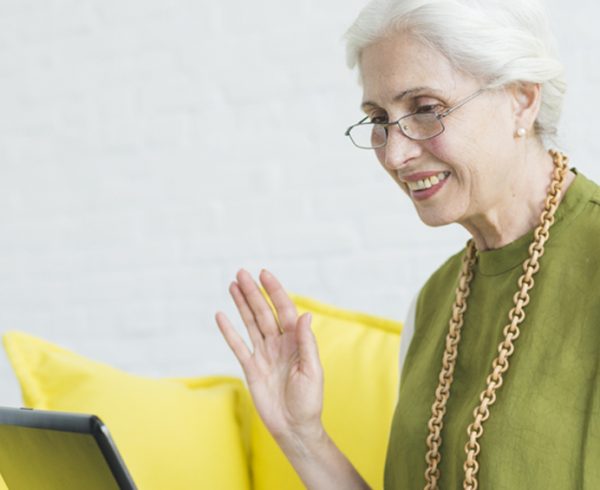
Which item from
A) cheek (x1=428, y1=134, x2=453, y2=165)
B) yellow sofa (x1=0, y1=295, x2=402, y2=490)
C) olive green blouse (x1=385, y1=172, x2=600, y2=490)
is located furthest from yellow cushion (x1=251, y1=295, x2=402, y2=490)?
cheek (x1=428, y1=134, x2=453, y2=165)

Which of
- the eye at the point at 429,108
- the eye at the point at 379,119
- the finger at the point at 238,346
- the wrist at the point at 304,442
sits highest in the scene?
the eye at the point at 429,108

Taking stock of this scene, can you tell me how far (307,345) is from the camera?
1.54 meters

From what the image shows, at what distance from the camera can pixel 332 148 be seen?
2.48 meters

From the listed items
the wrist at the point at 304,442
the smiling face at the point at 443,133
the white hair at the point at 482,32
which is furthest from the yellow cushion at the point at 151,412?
the white hair at the point at 482,32

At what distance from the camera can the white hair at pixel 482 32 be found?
53.2 inches

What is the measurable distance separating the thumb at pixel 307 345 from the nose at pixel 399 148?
0.90ft

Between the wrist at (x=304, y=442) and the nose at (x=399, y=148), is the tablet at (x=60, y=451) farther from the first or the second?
the nose at (x=399, y=148)

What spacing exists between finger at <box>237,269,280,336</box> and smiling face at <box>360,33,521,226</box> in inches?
11.7

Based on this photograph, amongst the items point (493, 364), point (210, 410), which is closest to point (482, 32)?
point (493, 364)

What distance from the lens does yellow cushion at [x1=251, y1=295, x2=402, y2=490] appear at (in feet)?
5.76

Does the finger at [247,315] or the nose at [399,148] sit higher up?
the nose at [399,148]

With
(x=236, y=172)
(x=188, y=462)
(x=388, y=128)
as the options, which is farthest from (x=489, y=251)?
(x=236, y=172)

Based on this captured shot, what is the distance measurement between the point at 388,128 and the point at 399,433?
18.2 inches

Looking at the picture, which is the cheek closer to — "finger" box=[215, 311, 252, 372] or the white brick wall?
"finger" box=[215, 311, 252, 372]
